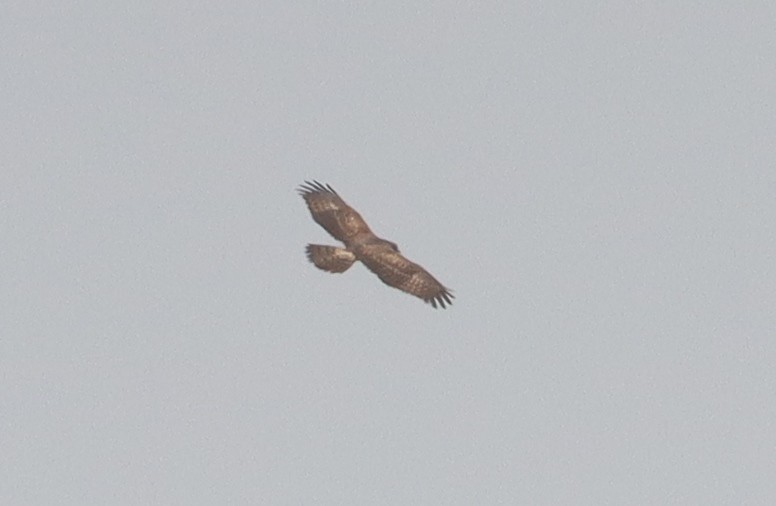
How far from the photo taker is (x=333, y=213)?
50.2m

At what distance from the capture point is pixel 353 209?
4991 cm

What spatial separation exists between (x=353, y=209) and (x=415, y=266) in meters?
4.72

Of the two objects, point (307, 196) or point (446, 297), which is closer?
point (446, 297)

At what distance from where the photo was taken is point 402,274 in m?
46.2

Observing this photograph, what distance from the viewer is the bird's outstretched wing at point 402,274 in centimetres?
4541

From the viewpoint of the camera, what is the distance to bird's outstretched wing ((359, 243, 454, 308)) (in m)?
45.4

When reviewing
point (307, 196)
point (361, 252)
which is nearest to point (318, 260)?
point (361, 252)

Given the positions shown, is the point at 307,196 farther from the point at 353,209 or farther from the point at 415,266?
the point at 415,266

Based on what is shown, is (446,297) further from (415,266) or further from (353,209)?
(353,209)

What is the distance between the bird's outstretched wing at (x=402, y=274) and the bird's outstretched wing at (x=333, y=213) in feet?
4.83

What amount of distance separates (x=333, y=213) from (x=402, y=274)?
16.1 ft

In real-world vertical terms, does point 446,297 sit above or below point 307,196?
below

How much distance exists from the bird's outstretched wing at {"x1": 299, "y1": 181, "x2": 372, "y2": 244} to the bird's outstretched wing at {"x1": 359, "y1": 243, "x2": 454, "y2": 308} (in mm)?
1473

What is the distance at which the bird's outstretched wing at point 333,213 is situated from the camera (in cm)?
4875
